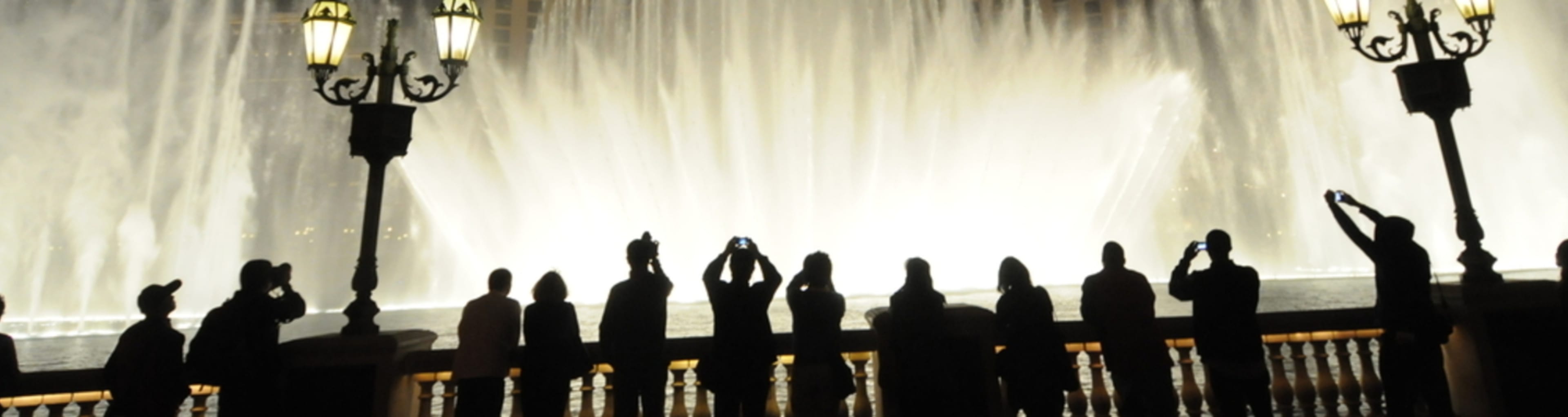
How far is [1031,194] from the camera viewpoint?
Answer: 96.8 feet

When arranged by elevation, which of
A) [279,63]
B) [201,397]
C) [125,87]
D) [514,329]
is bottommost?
[201,397]

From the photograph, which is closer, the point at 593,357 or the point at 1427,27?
the point at 593,357

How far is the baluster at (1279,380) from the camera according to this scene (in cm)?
567

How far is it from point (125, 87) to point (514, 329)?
49.0 metres

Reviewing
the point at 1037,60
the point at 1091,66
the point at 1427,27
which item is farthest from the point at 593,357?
the point at 1091,66

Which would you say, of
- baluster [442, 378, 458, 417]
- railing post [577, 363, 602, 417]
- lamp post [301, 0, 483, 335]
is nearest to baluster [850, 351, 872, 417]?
railing post [577, 363, 602, 417]

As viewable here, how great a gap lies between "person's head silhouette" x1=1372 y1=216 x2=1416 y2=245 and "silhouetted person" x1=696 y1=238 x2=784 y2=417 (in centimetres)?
354

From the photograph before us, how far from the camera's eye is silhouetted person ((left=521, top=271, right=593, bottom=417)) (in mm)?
4887

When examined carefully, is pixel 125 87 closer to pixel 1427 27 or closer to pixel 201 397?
pixel 201 397

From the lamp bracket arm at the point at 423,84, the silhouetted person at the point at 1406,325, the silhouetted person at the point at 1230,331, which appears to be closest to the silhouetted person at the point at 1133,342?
the silhouetted person at the point at 1230,331

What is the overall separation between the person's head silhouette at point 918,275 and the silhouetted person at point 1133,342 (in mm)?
1036

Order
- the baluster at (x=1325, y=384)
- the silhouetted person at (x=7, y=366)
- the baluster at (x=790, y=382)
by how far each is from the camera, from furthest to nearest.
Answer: the baluster at (x=1325, y=384)
the baluster at (x=790, y=382)
the silhouetted person at (x=7, y=366)

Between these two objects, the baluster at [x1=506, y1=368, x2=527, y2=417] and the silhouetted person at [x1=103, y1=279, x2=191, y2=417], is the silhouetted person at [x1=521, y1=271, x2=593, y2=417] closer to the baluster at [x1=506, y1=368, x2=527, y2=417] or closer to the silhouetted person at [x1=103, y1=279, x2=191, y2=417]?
the baluster at [x1=506, y1=368, x2=527, y2=417]

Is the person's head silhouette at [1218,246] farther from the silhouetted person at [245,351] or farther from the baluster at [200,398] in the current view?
the baluster at [200,398]
